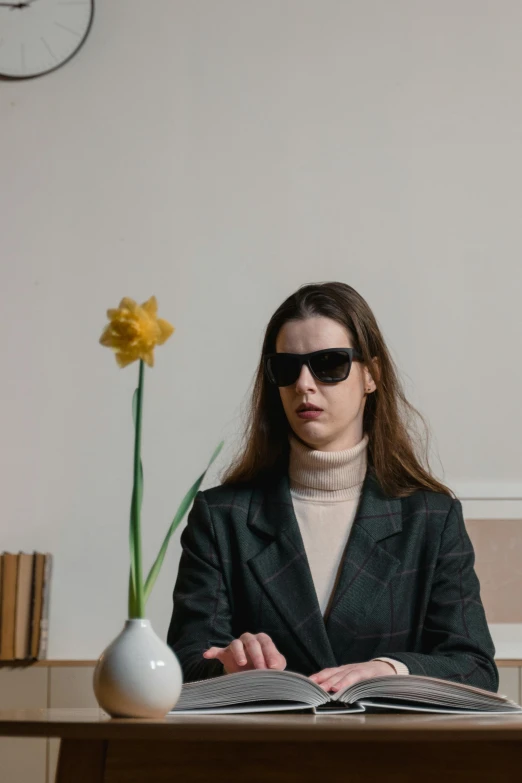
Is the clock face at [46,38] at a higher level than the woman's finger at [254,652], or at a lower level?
higher

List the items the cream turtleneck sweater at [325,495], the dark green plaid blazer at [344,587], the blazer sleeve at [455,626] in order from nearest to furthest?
1. the blazer sleeve at [455,626]
2. the dark green plaid blazer at [344,587]
3. the cream turtleneck sweater at [325,495]

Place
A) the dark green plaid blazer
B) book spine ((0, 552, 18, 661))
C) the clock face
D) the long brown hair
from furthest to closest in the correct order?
the clock face < book spine ((0, 552, 18, 661)) < the long brown hair < the dark green plaid blazer

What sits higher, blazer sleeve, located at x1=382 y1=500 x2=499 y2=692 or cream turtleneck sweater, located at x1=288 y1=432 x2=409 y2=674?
cream turtleneck sweater, located at x1=288 y1=432 x2=409 y2=674

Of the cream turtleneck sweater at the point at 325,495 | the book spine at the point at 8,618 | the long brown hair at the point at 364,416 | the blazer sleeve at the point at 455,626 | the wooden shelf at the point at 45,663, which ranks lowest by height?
the wooden shelf at the point at 45,663

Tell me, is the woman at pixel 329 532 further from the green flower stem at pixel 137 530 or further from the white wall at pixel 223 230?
the white wall at pixel 223 230

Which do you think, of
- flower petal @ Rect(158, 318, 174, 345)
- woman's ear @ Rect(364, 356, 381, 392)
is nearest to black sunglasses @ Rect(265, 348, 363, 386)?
woman's ear @ Rect(364, 356, 381, 392)

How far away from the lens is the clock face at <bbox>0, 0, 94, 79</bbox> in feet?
9.86

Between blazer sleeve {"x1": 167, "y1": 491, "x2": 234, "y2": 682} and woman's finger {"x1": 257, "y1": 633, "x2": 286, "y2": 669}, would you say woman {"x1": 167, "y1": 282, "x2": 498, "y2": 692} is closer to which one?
blazer sleeve {"x1": 167, "y1": 491, "x2": 234, "y2": 682}

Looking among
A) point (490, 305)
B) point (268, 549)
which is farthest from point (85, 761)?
point (490, 305)

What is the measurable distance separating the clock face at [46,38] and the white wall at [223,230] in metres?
0.04

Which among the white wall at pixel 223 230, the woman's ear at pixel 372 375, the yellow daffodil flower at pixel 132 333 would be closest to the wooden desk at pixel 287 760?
the yellow daffodil flower at pixel 132 333

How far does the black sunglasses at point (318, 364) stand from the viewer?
189cm

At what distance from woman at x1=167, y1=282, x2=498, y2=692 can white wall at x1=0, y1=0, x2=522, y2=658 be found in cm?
81

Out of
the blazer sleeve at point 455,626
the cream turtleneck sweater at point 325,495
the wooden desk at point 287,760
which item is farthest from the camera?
the cream turtleneck sweater at point 325,495
